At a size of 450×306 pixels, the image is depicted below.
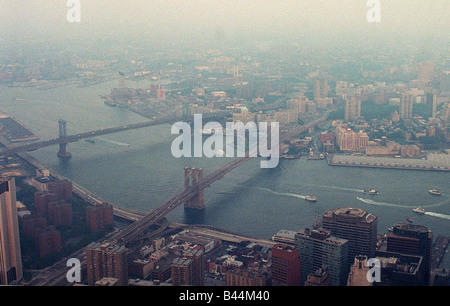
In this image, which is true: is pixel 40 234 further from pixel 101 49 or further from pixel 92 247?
pixel 101 49

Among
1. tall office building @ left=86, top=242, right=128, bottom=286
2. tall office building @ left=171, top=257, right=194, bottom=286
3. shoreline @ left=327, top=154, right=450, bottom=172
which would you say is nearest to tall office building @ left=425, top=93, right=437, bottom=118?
shoreline @ left=327, top=154, right=450, bottom=172

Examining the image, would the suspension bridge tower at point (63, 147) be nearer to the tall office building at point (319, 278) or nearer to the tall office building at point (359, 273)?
the tall office building at point (319, 278)

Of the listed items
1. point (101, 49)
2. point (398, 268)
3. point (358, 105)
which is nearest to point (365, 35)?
point (358, 105)

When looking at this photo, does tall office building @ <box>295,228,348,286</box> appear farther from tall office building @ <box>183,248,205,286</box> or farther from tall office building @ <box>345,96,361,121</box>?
tall office building @ <box>345,96,361,121</box>

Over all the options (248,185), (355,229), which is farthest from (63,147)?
(355,229)

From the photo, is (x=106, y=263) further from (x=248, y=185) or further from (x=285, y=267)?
(x=248, y=185)

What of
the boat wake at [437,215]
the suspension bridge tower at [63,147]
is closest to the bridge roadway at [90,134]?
the suspension bridge tower at [63,147]
